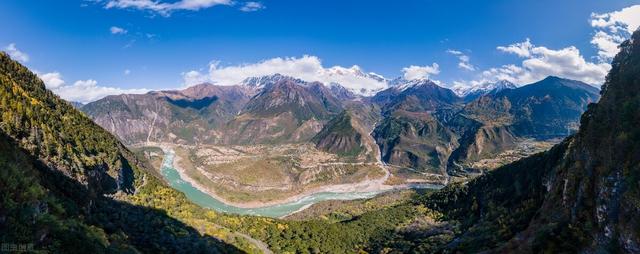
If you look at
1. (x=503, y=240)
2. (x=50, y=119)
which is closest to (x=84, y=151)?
(x=50, y=119)

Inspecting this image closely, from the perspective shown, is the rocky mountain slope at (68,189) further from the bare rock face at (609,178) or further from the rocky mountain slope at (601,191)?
the rocky mountain slope at (601,191)

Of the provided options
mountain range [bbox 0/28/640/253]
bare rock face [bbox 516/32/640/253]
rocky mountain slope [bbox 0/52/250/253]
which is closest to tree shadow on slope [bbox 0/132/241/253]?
rocky mountain slope [bbox 0/52/250/253]

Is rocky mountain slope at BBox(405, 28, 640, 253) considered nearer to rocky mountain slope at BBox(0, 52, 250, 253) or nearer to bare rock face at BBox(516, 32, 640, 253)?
bare rock face at BBox(516, 32, 640, 253)

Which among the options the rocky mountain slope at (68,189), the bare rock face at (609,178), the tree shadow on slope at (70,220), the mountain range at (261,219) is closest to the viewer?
the tree shadow on slope at (70,220)

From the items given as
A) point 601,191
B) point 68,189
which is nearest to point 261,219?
point 68,189

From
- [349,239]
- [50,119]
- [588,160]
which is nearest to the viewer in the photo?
[588,160]

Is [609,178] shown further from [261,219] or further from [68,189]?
[261,219]

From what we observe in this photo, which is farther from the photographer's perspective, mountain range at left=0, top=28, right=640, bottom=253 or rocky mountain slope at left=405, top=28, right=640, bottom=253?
mountain range at left=0, top=28, right=640, bottom=253

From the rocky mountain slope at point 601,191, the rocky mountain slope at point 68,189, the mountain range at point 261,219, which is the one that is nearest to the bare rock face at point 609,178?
the rocky mountain slope at point 601,191

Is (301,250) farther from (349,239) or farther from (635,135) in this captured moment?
(635,135)

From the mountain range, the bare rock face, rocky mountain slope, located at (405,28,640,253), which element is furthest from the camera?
the mountain range

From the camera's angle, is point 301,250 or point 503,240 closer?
point 503,240
